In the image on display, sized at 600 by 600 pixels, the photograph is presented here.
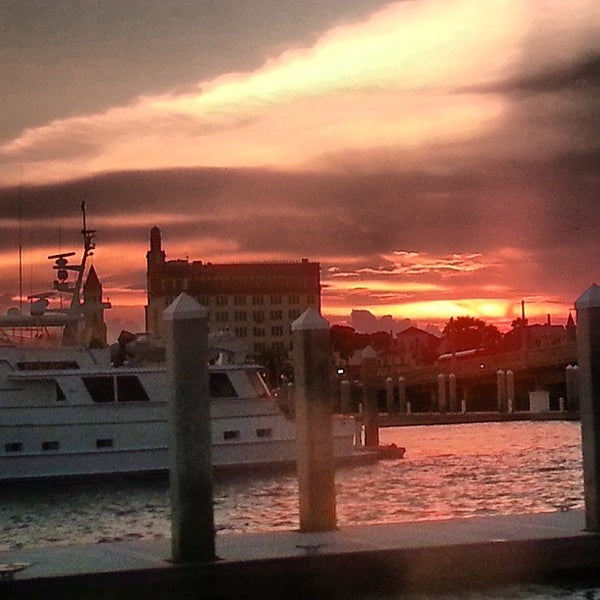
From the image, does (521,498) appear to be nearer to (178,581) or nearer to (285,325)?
(178,581)

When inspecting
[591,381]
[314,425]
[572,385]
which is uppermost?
[572,385]

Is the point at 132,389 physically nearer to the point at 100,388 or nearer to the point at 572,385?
the point at 100,388

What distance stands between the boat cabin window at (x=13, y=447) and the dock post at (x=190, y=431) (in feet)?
74.3

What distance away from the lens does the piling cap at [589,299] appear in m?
16.3

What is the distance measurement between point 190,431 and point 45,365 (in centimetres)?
2361

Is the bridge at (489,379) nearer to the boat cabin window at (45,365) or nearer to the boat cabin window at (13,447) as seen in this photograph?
the boat cabin window at (45,365)

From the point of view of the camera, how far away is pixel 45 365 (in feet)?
124

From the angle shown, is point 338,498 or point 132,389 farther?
point 132,389

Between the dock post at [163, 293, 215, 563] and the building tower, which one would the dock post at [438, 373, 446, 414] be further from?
the dock post at [163, 293, 215, 563]

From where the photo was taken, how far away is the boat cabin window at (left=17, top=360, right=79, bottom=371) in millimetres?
37281

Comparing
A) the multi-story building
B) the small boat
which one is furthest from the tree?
the small boat

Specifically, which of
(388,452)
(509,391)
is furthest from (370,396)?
(509,391)

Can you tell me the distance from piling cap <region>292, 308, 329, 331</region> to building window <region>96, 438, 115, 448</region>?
70.1 feet

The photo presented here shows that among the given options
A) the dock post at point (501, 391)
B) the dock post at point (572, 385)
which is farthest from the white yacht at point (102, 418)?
the dock post at point (501, 391)
